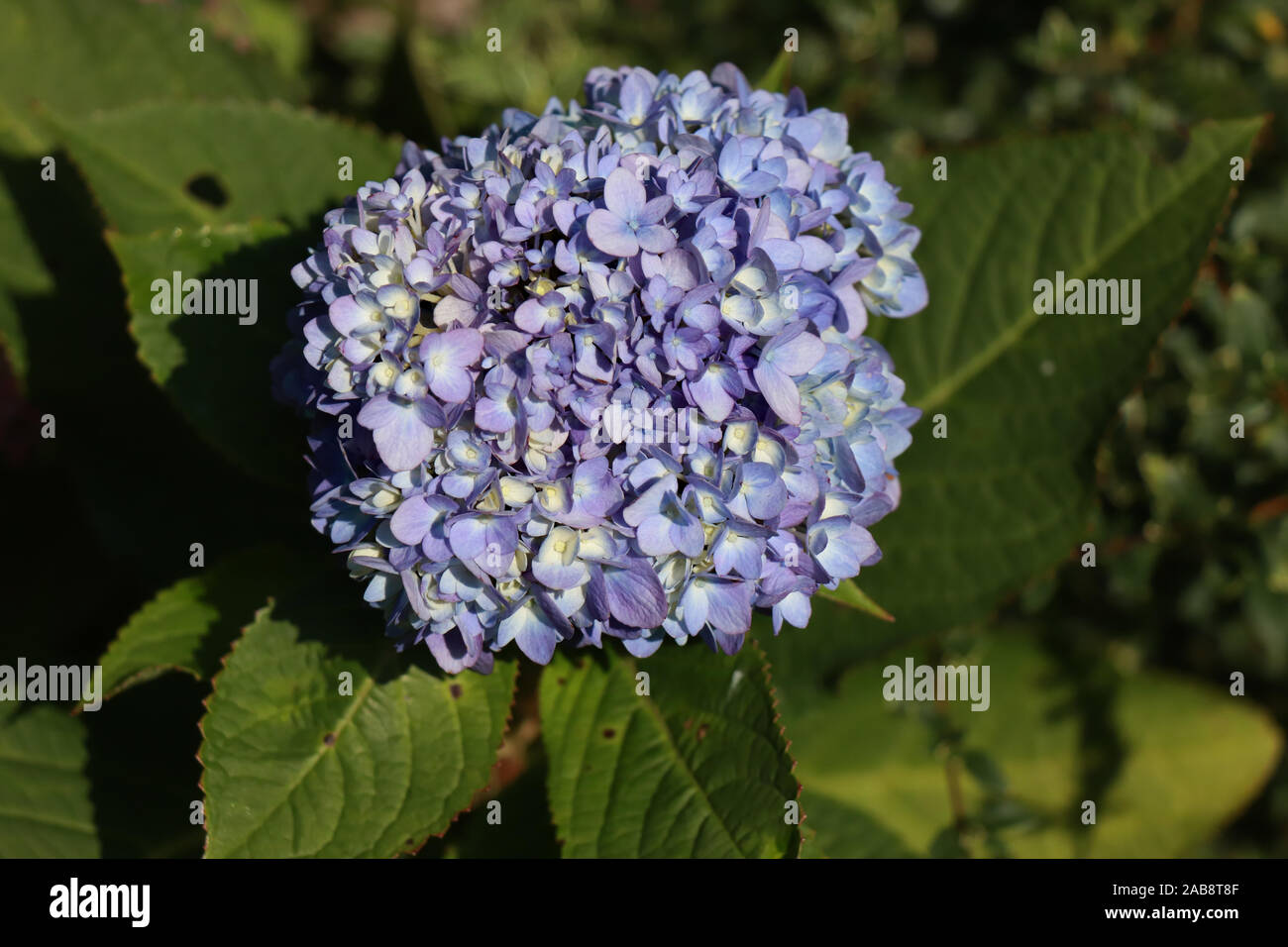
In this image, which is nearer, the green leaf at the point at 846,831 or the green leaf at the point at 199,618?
the green leaf at the point at 199,618

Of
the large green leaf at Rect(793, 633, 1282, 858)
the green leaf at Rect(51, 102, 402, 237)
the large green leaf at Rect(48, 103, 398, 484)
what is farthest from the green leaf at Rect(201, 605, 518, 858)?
the large green leaf at Rect(793, 633, 1282, 858)

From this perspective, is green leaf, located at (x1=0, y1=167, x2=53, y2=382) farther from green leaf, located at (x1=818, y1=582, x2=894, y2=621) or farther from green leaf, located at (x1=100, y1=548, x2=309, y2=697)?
green leaf, located at (x1=818, y1=582, x2=894, y2=621)

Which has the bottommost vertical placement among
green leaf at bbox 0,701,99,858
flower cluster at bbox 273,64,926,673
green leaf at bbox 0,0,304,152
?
green leaf at bbox 0,701,99,858

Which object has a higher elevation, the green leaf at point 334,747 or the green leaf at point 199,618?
the green leaf at point 199,618

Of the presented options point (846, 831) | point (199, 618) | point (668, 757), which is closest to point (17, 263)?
point (199, 618)

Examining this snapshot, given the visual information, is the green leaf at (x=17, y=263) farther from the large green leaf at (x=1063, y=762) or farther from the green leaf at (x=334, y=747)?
the large green leaf at (x=1063, y=762)

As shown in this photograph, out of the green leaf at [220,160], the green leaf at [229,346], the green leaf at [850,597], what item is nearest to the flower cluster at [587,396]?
the green leaf at [850,597]

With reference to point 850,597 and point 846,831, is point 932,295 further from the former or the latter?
point 846,831
